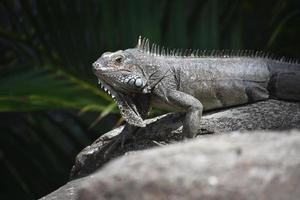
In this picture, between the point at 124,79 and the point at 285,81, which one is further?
the point at 285,81

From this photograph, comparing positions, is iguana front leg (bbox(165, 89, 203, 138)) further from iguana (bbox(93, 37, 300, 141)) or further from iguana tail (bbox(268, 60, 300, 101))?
iguana tail (bbox(268, 60, 300, 101))

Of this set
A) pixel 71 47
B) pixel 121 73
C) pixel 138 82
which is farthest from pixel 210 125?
pixel 71 47

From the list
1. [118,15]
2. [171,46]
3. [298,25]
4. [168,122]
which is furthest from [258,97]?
[298,25]

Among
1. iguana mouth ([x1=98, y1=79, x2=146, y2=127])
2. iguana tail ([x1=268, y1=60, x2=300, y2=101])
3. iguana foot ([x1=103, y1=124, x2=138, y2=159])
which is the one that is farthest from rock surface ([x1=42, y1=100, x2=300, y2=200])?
iguana tail ([x1=268, y1=60, x2=300, y2=101])

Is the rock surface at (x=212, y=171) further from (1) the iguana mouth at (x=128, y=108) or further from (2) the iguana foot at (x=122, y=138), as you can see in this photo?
(2) the iguana foot at (x=122, y=138)

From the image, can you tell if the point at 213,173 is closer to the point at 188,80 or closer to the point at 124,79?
the point at 124,79

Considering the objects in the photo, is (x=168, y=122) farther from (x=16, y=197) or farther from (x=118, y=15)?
(x=16, y=197)
